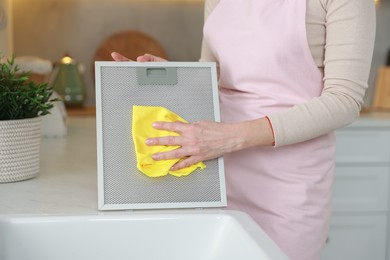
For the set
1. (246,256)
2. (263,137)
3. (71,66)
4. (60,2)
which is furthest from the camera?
(60,2)

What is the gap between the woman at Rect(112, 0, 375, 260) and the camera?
3.99ft

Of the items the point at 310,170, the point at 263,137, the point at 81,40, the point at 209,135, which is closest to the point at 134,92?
the point at 209,135

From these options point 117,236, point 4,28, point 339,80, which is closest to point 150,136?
point 117,236

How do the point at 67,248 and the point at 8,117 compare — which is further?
the point at 8,117

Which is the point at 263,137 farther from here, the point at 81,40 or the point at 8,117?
the point at 81,40

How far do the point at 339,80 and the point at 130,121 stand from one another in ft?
1.34

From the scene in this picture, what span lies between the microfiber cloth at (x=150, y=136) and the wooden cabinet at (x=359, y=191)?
5.15 feet

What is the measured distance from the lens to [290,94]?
4.34 ft

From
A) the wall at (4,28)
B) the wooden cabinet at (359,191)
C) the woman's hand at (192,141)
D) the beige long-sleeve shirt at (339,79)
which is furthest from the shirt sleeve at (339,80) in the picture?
the wall at (4,28)

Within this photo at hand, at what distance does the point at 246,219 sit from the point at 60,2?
7.39 ft

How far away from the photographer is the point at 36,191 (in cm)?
121

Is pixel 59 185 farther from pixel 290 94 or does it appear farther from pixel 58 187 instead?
pixel 290 94

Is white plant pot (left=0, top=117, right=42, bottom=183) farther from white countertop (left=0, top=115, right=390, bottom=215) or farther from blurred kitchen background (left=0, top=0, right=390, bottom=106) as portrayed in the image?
blurred kitchen background (left=0, top=0, right=390, bottom=106)

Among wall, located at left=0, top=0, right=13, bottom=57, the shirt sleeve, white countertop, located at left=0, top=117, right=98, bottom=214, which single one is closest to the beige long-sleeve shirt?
the shirt sleeve
